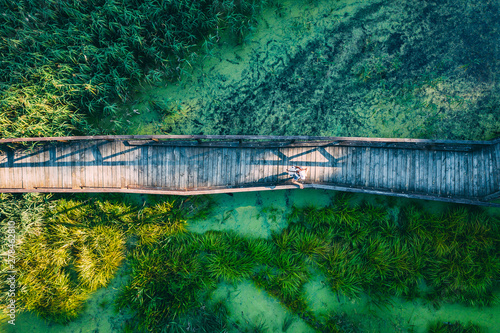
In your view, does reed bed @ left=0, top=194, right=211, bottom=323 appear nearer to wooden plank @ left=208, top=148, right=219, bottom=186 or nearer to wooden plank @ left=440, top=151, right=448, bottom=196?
wooden plank @ left=208, top=148, right=219, bottom=186

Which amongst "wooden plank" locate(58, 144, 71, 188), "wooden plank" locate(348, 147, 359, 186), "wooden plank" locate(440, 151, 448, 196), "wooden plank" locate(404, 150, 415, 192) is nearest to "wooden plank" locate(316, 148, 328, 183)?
"wooden plank" locate(348, 147, 359, 186)

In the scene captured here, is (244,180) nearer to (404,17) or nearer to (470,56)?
(404,17)

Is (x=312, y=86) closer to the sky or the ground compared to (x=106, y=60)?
closer to the ground

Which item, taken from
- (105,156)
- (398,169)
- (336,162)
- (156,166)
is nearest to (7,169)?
(105,156)

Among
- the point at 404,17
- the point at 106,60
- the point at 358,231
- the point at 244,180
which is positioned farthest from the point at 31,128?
the point at 404,17

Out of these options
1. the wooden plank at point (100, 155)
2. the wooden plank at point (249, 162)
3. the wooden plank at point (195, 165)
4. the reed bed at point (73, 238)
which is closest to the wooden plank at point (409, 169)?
the wooden plank at point (249, 162)

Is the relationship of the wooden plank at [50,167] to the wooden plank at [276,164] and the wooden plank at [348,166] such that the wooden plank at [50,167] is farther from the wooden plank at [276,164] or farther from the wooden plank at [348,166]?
the wooden plank at [348,166]

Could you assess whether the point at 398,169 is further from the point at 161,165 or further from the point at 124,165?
the point at 124,165
